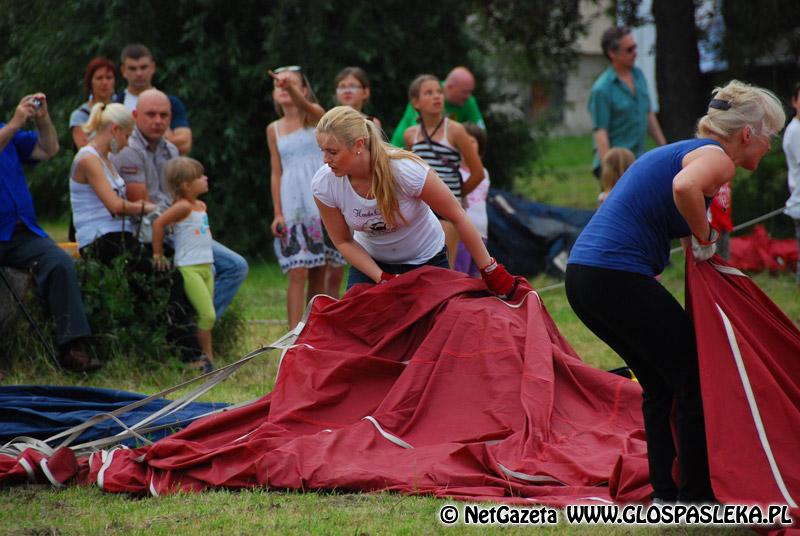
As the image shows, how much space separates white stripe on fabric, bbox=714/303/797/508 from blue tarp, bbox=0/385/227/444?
9.57 ft

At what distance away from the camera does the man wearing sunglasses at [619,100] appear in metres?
9.85

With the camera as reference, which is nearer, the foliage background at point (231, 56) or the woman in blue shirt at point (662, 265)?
the woman in blue shirt at point (662, 265)

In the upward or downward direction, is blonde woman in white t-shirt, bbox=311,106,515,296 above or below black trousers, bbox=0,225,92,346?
above

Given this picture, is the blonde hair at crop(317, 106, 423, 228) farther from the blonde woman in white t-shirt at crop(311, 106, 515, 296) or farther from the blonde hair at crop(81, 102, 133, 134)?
the blonde hair at crop(81, 102, 133, 134)

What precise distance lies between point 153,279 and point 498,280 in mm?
2920

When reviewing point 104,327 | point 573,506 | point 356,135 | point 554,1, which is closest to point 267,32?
point 554,1

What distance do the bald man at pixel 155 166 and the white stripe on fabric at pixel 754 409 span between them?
14.8 feet

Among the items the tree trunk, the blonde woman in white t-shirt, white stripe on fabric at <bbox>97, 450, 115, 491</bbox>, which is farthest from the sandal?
the tree trunk

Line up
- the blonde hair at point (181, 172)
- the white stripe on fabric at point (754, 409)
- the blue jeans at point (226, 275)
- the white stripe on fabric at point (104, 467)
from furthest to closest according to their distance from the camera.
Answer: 1. the blue jeans at point (226, 275)
2. the blonde hair at point (181, 172)
3. the white stripe on fabric at point (104, 467)
4. the white stripe on fabric at point (754, 409)

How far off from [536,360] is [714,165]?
1.68 meters

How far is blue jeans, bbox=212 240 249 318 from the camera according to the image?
7.94 meters

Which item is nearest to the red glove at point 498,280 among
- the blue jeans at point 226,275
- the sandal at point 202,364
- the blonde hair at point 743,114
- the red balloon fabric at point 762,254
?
the blonde hair at point 743,114

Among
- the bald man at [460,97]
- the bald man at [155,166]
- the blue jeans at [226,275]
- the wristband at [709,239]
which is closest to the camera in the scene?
the wristband at [709,239]

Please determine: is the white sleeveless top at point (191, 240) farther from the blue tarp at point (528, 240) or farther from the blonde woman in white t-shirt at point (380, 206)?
the blue tarp at point (528, 240)
